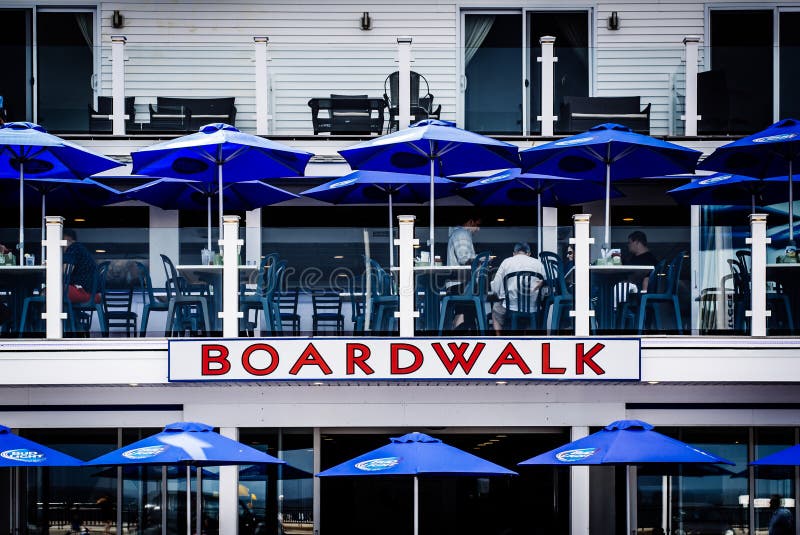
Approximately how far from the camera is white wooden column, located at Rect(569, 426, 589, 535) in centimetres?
1670

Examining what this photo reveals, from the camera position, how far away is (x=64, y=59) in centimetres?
2205

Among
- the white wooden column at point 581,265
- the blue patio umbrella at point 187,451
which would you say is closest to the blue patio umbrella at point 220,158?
the blue patio umbrella at point 187,451

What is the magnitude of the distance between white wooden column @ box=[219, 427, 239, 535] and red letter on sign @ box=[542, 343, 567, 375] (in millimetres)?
4026

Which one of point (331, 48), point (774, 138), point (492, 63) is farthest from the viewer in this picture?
point (492, 63)

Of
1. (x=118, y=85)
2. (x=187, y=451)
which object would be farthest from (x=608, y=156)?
(x=118, y=85)

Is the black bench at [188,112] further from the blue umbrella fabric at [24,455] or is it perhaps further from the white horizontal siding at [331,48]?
the blue umbrella fabric at [24,455]

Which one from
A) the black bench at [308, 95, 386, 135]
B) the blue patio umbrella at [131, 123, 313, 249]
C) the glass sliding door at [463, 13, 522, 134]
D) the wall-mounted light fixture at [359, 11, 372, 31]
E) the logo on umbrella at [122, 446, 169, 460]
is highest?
the wall-mounted light fixture at [359, 11, 372, 31]

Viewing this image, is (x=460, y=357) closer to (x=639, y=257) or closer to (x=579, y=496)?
(x=639, y=257)

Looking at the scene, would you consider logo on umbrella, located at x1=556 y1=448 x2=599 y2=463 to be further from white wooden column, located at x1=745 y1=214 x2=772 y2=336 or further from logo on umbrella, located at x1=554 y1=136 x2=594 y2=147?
logo on umbrella, located at x1=554 y1=136 x2=594 y2=147

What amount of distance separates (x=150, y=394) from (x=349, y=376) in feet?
9.37

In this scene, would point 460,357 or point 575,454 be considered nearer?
point 575,454

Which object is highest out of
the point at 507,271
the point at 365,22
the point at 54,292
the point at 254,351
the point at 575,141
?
the point at 365,22

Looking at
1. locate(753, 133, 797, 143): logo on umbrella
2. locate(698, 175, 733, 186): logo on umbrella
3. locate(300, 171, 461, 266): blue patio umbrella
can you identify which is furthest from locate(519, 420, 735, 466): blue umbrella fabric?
locate(698, 175, 733, 186): logo on umbrella

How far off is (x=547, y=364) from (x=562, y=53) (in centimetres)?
810
